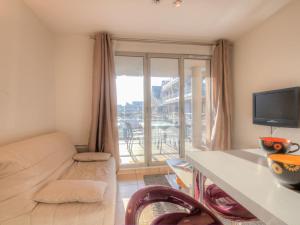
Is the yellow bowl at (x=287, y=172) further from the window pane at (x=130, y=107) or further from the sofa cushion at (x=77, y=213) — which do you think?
the window pane at (x=130, y=107)

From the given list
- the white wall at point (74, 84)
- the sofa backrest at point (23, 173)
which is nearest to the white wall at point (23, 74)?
the white wall at point (74, 84)

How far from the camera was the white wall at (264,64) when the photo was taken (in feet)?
7.41

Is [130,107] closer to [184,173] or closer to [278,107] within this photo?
[184,173]

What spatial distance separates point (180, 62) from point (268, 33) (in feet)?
4.68

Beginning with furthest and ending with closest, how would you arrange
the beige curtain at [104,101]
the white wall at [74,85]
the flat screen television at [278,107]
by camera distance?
the white wall at [74,85] → the beige curtain at [104,101] → the flat screen television at [278,107]

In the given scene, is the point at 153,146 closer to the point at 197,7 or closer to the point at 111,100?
the point at 111,100

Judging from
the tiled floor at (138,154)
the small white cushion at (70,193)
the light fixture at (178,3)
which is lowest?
the tiled floor at (138,154)

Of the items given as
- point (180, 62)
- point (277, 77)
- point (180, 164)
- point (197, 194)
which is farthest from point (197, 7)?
point (197, 194)

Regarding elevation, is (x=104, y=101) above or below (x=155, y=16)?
below

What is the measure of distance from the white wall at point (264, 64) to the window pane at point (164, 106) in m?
1.16

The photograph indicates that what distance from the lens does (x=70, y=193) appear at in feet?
4.59

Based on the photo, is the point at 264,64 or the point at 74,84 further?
the point at 74,84

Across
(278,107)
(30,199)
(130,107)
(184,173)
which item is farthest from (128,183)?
(278,107)

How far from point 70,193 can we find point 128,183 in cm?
154
